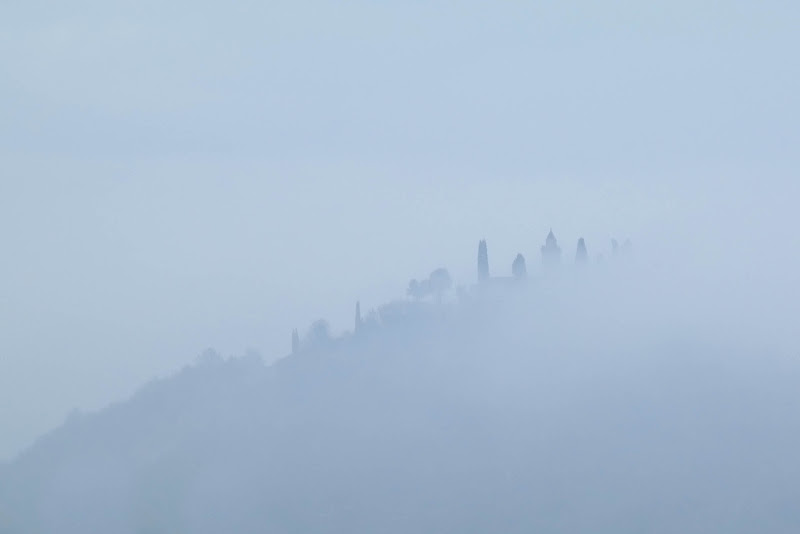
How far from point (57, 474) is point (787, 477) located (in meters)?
115

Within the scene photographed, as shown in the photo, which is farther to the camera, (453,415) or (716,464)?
(453,415)

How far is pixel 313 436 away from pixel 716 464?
195 ft

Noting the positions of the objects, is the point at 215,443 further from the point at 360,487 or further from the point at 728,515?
the point at 728,515

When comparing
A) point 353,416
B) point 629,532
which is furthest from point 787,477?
point 353,416

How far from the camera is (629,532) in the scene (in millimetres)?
137750

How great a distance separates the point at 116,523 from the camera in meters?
168

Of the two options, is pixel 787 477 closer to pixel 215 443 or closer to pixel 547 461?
pixel 547 461

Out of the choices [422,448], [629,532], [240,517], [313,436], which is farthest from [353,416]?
[629,532]

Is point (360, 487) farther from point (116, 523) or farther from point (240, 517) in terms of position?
point (116, 523)

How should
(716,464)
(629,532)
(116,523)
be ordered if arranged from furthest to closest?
(116,523)
(716,464)
(629,532)

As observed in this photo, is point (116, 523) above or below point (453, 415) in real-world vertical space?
below

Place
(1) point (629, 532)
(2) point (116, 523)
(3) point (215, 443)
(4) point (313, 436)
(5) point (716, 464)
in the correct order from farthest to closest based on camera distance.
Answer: (3) point (215, 443), (4) point (313, 436), (2) point (116, 523), (5) point (716, 464), (1) point (629, 532)

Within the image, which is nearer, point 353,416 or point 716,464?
point 716,464

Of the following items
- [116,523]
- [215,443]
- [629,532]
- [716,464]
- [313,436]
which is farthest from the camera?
[215,443]
